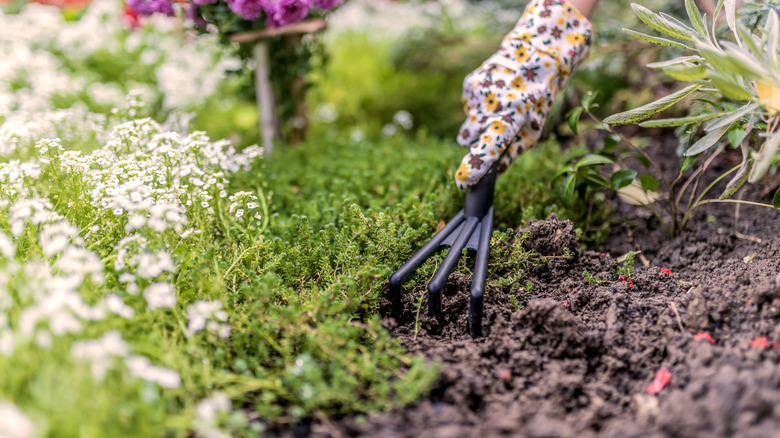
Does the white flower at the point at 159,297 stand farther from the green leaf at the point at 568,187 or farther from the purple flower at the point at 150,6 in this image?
the purple flower at the point at 150,6

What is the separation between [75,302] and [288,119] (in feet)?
6.05

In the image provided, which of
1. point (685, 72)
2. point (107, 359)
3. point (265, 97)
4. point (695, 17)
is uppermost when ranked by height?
point (695, 17)

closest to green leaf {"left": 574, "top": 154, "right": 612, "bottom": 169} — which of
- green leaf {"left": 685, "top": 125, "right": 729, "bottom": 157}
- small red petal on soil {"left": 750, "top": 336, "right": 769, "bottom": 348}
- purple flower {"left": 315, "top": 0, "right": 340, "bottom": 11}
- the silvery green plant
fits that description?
the silvery green plant

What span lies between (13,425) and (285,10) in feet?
4.95

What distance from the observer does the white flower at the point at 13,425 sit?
2.03ft

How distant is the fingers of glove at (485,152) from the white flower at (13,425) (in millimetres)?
1043

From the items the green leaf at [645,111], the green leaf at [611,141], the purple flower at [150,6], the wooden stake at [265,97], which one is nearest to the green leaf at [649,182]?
the green leaf at [611,141]

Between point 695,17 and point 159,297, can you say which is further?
point 695,17

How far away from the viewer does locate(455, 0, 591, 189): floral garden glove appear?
145 centimetres

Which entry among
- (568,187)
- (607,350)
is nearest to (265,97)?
(568,187)

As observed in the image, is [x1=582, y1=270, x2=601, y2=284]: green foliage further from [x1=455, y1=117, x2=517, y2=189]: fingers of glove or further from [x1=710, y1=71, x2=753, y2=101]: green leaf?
[x1=710, y1=71, x2=753, y2=101]: green leaf

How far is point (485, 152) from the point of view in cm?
139

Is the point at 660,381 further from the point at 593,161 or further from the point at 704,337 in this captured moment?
the point at 593,161

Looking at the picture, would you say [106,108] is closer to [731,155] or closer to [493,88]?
[493,88]
